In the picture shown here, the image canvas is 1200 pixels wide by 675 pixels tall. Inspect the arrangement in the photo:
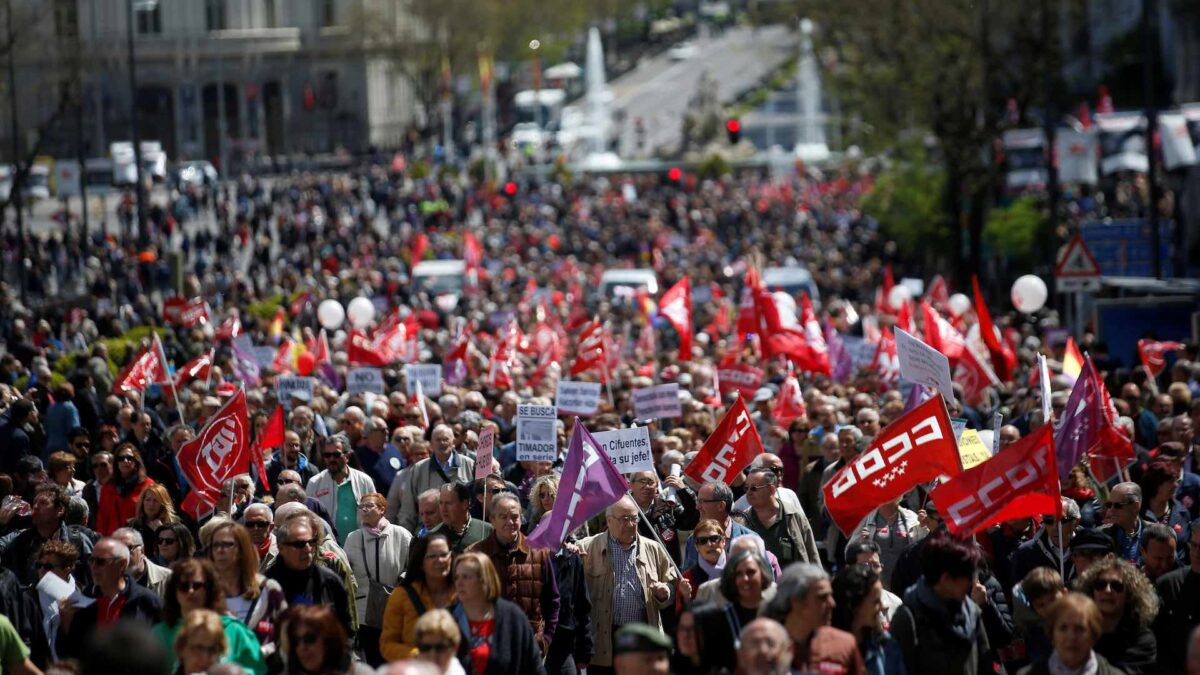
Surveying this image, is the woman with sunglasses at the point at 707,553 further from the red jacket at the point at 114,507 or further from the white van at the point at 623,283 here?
the white van at the point at 623,283

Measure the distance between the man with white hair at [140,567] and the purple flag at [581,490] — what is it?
1.60 meters

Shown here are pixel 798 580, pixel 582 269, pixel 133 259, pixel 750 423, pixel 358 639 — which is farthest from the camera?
pixel 582 269

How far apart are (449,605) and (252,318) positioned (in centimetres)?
2595

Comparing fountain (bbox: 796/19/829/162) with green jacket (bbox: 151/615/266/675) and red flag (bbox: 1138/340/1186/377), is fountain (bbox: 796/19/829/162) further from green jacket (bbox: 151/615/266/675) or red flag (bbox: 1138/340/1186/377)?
green jacket (bbox: 151/615/266/675)

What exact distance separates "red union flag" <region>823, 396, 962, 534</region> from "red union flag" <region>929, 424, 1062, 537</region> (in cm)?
39

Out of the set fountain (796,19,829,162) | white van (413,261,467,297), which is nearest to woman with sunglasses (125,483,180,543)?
white van (413,261,467,297)

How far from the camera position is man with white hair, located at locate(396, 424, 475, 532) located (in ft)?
44.0

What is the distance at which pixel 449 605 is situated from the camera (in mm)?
9391

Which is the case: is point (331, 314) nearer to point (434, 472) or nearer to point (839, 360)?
point (839, 360)

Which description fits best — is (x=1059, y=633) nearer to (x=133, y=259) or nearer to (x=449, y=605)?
(x=449, y=605)

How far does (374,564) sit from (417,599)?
6.10 feet

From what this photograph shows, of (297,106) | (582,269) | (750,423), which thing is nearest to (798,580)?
(750,423)

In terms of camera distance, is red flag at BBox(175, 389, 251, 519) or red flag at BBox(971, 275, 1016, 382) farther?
red flag at BBox(971, 275, 1016, 382)

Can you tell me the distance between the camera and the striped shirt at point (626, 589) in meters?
10.7
